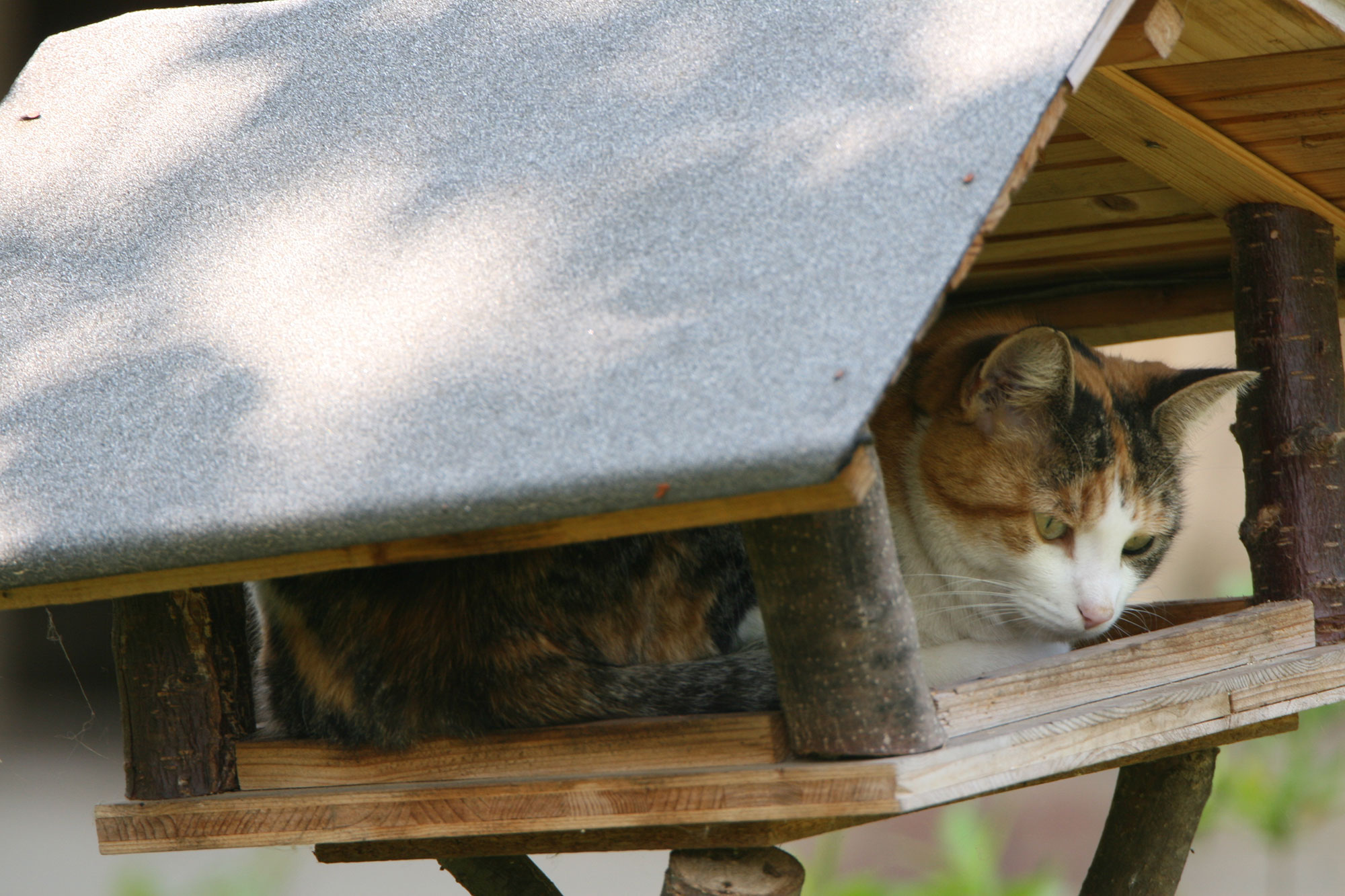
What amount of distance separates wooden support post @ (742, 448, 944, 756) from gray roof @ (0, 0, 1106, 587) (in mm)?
266

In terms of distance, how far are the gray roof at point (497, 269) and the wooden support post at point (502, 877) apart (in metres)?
1.16

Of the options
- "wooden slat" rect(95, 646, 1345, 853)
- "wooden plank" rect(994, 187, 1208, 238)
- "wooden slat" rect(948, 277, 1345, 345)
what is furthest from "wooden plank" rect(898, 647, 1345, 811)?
"wooden slat" rect(948, 277, 1345, 345)

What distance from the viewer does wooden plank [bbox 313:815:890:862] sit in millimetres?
1322

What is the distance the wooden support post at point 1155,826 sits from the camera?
218 centimetres

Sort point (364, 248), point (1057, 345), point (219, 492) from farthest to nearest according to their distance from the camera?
point (1057, 345)
point (364, 248)
point (219, 492)

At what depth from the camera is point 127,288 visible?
143cm

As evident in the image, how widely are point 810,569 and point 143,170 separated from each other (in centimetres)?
105

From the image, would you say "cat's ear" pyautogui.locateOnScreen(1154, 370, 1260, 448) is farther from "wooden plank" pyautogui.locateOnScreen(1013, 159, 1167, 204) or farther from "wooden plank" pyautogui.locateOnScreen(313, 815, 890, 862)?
"wooden plank" pyautogui.locateOnScreen(313, 815, 890, 862)

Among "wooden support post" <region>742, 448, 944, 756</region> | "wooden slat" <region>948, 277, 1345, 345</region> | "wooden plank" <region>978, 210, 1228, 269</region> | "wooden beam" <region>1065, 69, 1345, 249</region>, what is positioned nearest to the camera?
"wooden support post" <region>742, 448, 944, 756</region>

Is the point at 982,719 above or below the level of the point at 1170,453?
above

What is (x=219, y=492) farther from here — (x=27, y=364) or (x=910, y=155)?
(x=910, y=155)

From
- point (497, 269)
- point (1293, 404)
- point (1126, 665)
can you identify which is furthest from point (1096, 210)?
point (497, 269)

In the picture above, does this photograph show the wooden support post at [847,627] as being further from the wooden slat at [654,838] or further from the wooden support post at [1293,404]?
the wooden support post at [1293,404]

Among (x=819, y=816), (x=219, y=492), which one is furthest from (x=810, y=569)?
(x=219, y=492)
